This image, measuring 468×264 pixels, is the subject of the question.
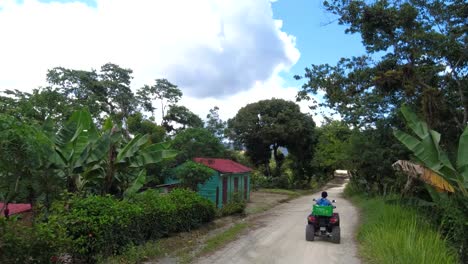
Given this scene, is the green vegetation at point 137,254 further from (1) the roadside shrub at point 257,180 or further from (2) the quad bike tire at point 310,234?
(1) the roadside shrub at point 257,180

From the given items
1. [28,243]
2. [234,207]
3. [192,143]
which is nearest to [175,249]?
[28,243]

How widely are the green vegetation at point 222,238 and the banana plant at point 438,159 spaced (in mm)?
5714

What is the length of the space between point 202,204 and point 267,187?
26.6m

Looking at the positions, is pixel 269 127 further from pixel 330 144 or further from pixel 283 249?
pixel 283 249

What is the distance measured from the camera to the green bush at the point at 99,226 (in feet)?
19.9

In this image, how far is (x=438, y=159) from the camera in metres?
10.3

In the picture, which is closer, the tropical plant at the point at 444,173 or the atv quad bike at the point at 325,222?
the tropical plant at the point at 444,173

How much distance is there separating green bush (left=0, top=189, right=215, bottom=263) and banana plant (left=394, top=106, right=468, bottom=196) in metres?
6.92

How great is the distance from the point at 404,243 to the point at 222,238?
5408mm

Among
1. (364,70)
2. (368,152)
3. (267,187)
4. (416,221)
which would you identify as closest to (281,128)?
(267,187)

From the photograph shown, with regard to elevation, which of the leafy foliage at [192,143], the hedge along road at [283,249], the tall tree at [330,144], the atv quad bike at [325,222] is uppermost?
the tall tree at [330,144]

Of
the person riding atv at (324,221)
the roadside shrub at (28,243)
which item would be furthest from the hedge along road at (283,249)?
the roadside shrub at (28,243)

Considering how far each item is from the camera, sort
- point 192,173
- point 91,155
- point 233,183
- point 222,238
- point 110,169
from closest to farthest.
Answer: point 91,155, point 110,169, point 222,238, point 192,173, point 233,183

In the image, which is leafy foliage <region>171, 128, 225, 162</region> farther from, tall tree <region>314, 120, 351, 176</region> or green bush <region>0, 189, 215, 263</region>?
tall tree <region>314, 120, 351, 176</region>
